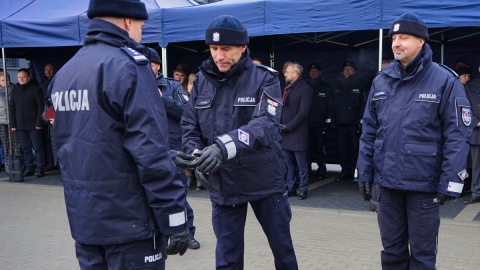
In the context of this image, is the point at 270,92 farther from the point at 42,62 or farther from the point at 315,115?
the point at 42,62

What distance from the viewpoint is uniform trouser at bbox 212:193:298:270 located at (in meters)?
3.67

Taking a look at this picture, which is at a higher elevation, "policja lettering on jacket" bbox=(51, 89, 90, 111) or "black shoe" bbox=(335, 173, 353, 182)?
"policja lettering on jacket" bbox=(51, 89, 90, 111)

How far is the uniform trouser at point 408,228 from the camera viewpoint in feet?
11.9

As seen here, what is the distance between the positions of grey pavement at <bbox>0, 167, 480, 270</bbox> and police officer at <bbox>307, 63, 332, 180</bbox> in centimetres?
124

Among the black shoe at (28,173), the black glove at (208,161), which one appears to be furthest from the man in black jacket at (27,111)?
the black glove at (208,161)

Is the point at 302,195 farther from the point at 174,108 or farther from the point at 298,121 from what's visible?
the point at 174,108

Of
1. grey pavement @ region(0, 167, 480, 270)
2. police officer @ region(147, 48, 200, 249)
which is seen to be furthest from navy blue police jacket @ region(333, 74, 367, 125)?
police officer @ region(147, 48, 200, 249)

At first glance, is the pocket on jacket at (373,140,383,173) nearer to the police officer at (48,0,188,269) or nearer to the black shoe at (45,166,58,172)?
the police officer at (48,0,188,269)

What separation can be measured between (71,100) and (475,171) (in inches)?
259

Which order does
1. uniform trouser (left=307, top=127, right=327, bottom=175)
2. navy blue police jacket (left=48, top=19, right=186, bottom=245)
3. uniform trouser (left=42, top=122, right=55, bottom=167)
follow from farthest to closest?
uniform trouser (left=42, top=122, right=55, bottom=167) → uniform trouser (left=307, top=127, right=327, bottom=175) → navy blue police jacket (left=48, top=19, right=186, bottom=245)

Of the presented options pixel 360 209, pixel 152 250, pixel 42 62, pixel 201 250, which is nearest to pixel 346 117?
pixel 360 209

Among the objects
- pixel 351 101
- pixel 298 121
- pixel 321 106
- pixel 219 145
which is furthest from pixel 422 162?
pixel 321 106

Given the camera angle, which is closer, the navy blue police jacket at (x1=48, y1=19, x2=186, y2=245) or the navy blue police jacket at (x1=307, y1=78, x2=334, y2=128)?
the navy blue police jacket at (x1=48, y1=19, x2=186, y2=245)

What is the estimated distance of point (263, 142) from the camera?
3402mm
